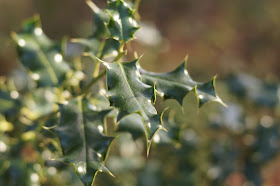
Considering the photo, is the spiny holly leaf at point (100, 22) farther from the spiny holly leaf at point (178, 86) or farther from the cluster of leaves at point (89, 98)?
the spiny holly leaf at point (178, 86)

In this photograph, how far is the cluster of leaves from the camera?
863mm

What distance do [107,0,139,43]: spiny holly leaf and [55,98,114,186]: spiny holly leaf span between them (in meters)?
0.26

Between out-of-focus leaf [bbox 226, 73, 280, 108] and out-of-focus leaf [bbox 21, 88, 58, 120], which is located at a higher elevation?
out-of-focus leaf [bbox 21, 88, 58, 120]

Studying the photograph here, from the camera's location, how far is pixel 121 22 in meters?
0.99

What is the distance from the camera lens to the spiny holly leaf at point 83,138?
903 millimetres

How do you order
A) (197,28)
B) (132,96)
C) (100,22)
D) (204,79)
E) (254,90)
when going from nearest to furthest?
(132,96)
(100,22)
(254,90)
(204,79)
(197,28)

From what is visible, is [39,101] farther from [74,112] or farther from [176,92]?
[176,92]

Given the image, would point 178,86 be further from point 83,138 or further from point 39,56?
point 39,56

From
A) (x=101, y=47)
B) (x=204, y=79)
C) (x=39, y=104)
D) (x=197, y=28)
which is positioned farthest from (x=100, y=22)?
(x=197, y=28)

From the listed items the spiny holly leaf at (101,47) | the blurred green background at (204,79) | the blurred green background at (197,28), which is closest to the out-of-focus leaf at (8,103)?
the blurred green background at (204,79)

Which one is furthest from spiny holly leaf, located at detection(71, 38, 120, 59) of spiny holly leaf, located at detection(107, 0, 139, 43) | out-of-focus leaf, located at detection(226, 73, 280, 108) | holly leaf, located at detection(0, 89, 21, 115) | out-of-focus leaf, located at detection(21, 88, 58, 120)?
out-of-focus leaf, located at detection(226, 73, 280, 108)

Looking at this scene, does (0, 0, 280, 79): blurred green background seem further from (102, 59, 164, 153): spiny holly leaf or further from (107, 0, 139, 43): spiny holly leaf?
(102, 59, 164, 153): spiny holly leaf

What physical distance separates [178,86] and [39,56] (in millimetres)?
656

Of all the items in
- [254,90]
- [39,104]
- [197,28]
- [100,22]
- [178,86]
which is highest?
[100,22]
